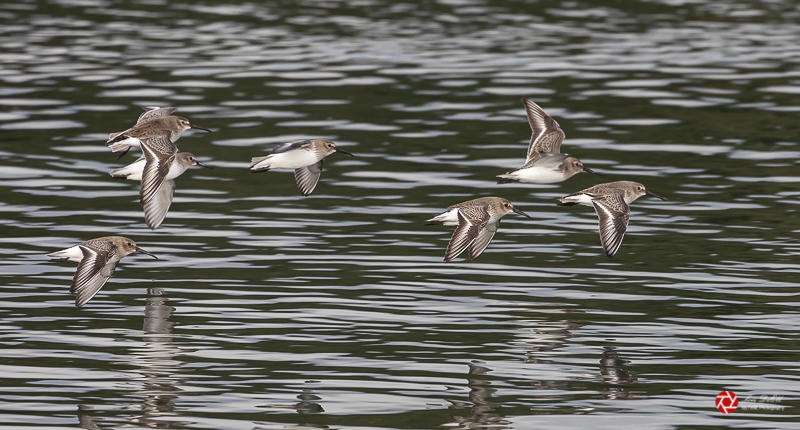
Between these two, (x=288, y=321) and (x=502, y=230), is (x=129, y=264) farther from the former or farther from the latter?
(x=502, y=230)

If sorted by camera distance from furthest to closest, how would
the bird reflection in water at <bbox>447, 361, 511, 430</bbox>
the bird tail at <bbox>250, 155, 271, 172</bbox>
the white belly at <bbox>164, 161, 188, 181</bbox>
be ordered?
1. the bird tail at <bbox>250, 155, 271, 172</bbox>
2. the white belly at <bbox>164, 161, 188, 181</bbox>
3. the bird reflection in water at <bbox>447, 361, 511, 430</bbox>

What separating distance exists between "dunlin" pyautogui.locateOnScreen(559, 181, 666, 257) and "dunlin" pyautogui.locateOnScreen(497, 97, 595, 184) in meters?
0.48

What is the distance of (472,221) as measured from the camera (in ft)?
62.5

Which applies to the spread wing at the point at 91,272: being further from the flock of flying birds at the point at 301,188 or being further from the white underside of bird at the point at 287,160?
the white underside of bird at the point at 287,160

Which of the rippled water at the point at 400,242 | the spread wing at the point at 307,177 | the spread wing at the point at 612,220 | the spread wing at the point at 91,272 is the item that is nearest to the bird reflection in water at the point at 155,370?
the rippled water at the point at 400,242

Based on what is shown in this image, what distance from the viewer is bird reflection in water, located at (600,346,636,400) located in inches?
635

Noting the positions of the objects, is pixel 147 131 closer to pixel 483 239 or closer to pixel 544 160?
pixel 483 239

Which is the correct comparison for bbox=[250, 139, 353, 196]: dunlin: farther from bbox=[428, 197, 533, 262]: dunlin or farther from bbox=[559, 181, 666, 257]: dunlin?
bbox=[559, 181, 666, 257]: dunlin

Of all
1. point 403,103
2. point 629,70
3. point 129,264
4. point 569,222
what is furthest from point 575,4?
point 129,264

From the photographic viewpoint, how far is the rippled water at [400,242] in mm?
16234

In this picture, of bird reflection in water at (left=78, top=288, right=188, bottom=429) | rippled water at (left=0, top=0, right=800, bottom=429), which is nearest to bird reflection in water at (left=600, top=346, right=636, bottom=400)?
rippled water at (left=0, top=0, right=800, bottom=429)

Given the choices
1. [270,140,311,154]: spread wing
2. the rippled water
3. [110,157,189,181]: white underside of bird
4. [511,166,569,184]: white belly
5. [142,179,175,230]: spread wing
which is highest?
[270,140,311,154]: spread wing

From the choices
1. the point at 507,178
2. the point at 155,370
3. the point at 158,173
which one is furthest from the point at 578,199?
the point at 155,370

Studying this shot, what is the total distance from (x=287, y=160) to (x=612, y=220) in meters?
4.11
